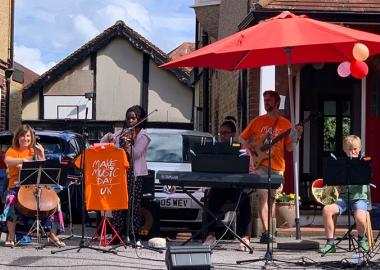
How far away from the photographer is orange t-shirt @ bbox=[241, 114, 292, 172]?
9.94 meters

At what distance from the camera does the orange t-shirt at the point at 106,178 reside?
9758 millimetres

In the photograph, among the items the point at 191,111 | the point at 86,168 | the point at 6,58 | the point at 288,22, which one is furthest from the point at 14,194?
the point at 191,111

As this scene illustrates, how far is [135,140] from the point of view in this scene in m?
9.95

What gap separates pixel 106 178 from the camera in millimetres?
9828

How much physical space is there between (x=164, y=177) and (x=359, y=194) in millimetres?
2411

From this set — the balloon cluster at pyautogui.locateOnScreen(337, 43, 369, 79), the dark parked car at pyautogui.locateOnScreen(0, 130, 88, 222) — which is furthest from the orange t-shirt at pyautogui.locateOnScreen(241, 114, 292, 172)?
the dark parked car at pyautogui.locateOnScreen(0, 130, 88, 222)

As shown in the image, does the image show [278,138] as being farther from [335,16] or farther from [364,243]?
[335,16]

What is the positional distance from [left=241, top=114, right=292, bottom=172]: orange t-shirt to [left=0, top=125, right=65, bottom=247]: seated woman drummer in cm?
265

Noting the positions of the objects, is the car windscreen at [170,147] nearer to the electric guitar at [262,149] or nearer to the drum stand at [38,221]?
the electric guitar at [262,149]

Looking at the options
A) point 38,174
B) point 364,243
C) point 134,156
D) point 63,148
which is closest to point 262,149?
point 134,156

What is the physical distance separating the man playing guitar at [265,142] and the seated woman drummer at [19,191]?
2.54 metres

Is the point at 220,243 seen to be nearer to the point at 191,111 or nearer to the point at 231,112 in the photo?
the point at 231,112

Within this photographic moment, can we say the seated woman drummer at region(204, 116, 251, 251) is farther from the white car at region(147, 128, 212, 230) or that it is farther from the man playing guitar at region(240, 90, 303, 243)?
the white car at region(147, 128, 212, 230)

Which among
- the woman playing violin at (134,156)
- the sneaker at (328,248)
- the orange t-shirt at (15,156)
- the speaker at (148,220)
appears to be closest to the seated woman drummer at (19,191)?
the orange t-shirt at (15,156)
